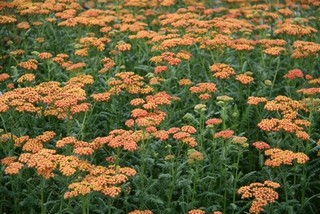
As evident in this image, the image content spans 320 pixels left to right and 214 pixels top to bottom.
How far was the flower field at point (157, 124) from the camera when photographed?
567 cm

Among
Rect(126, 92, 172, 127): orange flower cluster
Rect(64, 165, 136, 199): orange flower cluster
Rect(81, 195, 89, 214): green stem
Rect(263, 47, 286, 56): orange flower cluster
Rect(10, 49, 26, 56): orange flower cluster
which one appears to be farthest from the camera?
Rect(10, 49, 26, 56): orange flower cluster

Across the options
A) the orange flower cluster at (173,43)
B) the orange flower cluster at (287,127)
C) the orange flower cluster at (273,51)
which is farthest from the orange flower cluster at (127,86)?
the orange flower cluster at (273,51)

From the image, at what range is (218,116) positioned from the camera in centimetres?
764

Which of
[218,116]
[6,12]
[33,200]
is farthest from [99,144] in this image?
[6,12]

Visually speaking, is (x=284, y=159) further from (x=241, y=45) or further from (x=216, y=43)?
(x=216, y=43)

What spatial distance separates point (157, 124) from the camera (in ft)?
20.1

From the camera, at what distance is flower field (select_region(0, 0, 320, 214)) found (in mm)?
5672

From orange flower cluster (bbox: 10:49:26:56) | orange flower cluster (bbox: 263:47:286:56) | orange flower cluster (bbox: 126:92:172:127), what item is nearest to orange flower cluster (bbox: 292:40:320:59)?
orange flower cluster (bbox: 263:47:286:56)

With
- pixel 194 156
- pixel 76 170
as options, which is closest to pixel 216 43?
pixel 194 156

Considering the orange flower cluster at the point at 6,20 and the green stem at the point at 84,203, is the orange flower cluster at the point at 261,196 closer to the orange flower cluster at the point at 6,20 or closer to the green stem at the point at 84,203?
the green stem at the point at 84,203

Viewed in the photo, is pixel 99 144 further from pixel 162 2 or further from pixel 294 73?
pixel 162 2

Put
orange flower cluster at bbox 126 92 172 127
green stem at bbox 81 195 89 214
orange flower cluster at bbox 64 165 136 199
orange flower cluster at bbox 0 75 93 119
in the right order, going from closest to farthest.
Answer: orange flower cluster at bbox 64 165 136 199 < green stem at bbox 81 195 89 214 < orange flower cluster at bbox 126 92 172 127 < orange flower cluster at bbox 0 75 93 119

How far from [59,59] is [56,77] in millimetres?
390

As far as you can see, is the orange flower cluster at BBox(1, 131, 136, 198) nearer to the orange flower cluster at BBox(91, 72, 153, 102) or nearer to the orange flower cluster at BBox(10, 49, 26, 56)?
the orange flower cluster at BBox(91, 72, 153, 102)
